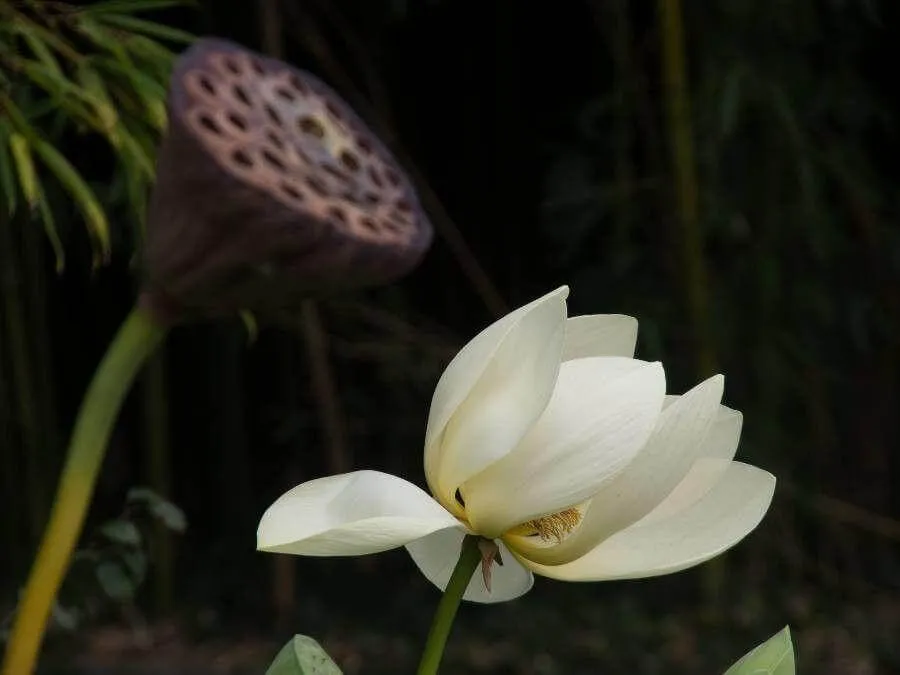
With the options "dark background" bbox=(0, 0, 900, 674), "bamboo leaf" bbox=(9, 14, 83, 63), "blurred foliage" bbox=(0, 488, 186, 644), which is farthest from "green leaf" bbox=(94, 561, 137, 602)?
"dark background" bbox=(0, 0, 900, 674)

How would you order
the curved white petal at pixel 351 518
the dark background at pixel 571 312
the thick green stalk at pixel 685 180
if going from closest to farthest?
the curved white petal at pixel 351 518 < the thick green stalk at pixel 685 180 < the dark background at pixel 571 312

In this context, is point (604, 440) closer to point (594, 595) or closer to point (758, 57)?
point (758, 57)

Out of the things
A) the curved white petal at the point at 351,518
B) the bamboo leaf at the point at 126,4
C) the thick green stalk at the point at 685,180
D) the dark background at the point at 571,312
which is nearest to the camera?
the curved white petal at the point at 351,518

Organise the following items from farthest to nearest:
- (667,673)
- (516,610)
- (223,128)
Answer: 1. (516,610)
2. (667,673)
3. (223,128)

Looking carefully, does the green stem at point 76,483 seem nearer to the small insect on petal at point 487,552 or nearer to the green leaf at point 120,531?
the small insect on petal at point 487,552

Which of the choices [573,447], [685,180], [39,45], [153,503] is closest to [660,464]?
[573,447]

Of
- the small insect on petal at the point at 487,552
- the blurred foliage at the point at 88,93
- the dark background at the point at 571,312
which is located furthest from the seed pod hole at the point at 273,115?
the dark background at the point at 571,312

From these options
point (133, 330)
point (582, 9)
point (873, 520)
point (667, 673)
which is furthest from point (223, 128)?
point (873, 520)

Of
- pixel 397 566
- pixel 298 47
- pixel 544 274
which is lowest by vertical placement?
pixel 397 566

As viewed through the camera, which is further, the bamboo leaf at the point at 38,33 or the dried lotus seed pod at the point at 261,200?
the bamboo leaf at the point at 38,33
